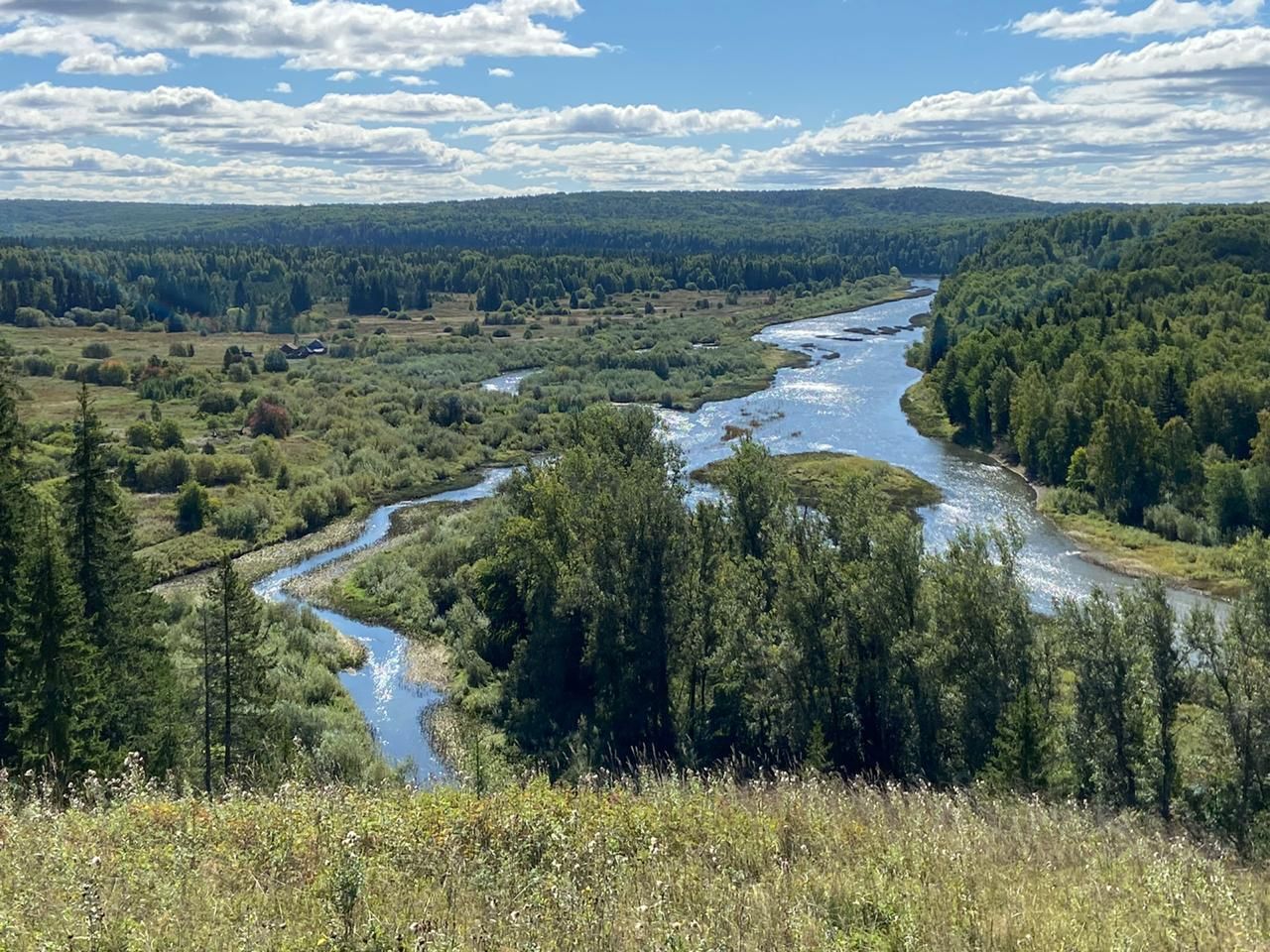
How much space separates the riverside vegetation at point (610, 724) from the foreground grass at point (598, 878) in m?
0.04

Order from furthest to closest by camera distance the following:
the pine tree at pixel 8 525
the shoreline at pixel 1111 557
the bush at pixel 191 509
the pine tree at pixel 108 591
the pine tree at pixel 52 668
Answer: the bush at pixel 191 509
the shoreline at pixel 1111 557
the pine tree at pixel 108 591
the pine tree at pixel 8 525
the pine tree at pixel 52 668

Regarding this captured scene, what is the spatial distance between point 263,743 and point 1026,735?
59.2 ft

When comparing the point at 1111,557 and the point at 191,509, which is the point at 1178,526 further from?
the point at 191,509

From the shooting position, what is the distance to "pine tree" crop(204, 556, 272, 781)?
2389 cm

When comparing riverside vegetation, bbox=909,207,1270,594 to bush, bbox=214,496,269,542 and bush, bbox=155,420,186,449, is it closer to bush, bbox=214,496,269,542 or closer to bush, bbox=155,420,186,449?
bush, bbox=214,496,269,542

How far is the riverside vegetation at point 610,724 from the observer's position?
816 centimetres

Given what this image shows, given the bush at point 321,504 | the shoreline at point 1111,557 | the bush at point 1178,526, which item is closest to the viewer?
the shoreline at point 1111,557

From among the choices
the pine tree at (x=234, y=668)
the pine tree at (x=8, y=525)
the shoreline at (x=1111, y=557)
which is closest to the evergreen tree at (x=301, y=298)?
the shoreline at (x=1111, y=557)

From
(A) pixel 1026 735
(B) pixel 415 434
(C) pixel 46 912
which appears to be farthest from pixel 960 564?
(B) pixel 415 434

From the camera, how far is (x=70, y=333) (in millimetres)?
137625

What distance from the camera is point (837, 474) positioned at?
56.3m

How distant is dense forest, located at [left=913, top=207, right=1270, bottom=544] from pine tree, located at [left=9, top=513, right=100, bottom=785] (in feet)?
170

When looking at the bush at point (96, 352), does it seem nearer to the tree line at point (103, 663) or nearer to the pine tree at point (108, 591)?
the tree line at point (103, 663)

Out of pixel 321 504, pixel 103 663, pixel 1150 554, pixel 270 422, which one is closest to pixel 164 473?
pixel 321 504
